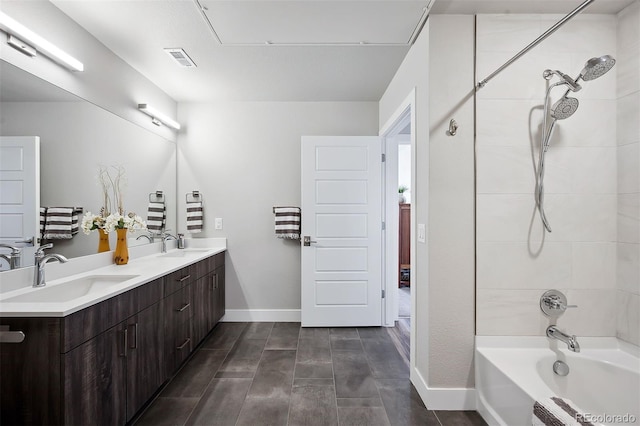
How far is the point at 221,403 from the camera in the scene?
6.36 feet

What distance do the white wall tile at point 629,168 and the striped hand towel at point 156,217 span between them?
141 inches

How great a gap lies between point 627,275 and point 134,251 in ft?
11.5

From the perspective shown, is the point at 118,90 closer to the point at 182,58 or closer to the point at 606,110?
the point at 182,58

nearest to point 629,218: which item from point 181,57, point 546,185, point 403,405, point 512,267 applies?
point 546,185

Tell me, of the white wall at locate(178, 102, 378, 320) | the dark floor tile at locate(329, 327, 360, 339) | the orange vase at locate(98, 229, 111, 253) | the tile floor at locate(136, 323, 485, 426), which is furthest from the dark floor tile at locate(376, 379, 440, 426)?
the orange vase at locate(98, 229, 111, 253)

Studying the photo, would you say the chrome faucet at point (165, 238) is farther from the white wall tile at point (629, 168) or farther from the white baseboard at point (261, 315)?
the white wall tile at point (629, 168)

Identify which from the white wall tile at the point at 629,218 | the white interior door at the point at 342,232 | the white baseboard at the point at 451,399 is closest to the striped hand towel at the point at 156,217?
the white interior door at the point at 342,232

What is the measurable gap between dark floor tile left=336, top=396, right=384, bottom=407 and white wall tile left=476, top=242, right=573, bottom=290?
0.99 m

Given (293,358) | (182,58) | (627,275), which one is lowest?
(293,358)

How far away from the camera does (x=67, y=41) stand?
6.31 ft

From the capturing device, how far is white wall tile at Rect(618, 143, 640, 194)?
171 cm

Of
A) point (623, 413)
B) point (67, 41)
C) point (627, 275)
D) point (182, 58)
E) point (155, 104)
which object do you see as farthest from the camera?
point (155, 104)

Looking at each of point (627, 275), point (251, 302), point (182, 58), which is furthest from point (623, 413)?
point (182, 58)

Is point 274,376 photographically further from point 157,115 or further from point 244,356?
point 157,115
